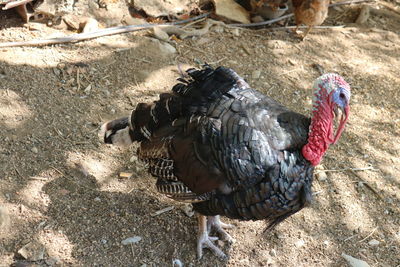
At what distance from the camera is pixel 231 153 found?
327cm

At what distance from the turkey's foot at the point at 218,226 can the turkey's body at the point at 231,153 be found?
0.56 metres

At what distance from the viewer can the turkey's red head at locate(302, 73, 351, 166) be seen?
10.8 ft

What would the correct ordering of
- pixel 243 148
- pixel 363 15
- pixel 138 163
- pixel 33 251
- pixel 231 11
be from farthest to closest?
pixel 363 15
pixel 231 11
pixel 138 163
pixel 33 251
pixel 243 148

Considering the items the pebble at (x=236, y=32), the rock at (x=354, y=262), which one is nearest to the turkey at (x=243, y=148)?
the rock at (x=354, y=262)

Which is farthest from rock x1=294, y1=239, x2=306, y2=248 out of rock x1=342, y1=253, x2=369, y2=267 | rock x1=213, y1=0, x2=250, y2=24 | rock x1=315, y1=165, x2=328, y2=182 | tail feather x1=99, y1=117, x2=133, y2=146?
rock x1=213, y1=0, x2=250, y2=24

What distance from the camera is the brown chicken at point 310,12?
20.1ft

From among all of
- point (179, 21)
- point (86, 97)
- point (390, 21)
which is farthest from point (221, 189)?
point (390, 21)

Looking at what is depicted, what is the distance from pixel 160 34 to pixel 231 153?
2852 mm

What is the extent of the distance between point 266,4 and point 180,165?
3.60m

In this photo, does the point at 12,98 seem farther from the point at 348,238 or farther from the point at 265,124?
the point at 348,238

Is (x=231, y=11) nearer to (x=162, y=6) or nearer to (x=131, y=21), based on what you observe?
(x=162, y=6)

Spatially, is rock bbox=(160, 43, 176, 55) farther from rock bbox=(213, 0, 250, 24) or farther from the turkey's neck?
the turkey's neck

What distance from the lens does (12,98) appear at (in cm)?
458

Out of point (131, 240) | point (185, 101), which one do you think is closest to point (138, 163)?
point (131, 240)
